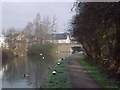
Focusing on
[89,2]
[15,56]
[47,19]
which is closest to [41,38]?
[47,19]

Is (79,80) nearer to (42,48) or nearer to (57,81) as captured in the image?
(57,81)

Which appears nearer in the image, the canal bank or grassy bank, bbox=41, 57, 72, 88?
the canal bank

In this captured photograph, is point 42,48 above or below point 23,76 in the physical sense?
below

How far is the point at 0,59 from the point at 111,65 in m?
34.0

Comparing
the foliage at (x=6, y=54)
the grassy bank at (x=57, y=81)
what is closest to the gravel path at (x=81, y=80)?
the grassy bank at (x=57, y=81)

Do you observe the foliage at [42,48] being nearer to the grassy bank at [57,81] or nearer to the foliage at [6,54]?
the foliage at [6,54]

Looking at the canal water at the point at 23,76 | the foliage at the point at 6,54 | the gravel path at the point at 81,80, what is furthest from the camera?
the foliage at the point at 6,54

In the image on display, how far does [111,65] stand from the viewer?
2358cm

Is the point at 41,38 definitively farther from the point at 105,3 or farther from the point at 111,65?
the point at 105,3

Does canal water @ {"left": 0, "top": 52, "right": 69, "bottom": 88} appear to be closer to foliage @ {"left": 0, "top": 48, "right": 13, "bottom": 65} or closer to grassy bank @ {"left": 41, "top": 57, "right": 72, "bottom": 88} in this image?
grassy bank @ {"left": 41, "top": 57, "right": 72, "bottom": 88}

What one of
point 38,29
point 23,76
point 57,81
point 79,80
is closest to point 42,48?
point 38,29

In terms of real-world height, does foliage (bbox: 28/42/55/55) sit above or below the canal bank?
below

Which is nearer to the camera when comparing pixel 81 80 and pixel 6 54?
pixel 81 80

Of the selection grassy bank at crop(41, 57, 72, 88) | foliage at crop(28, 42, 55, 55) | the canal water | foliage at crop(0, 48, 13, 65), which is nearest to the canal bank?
grassy bank at crop(41, 57, 72, 88)
